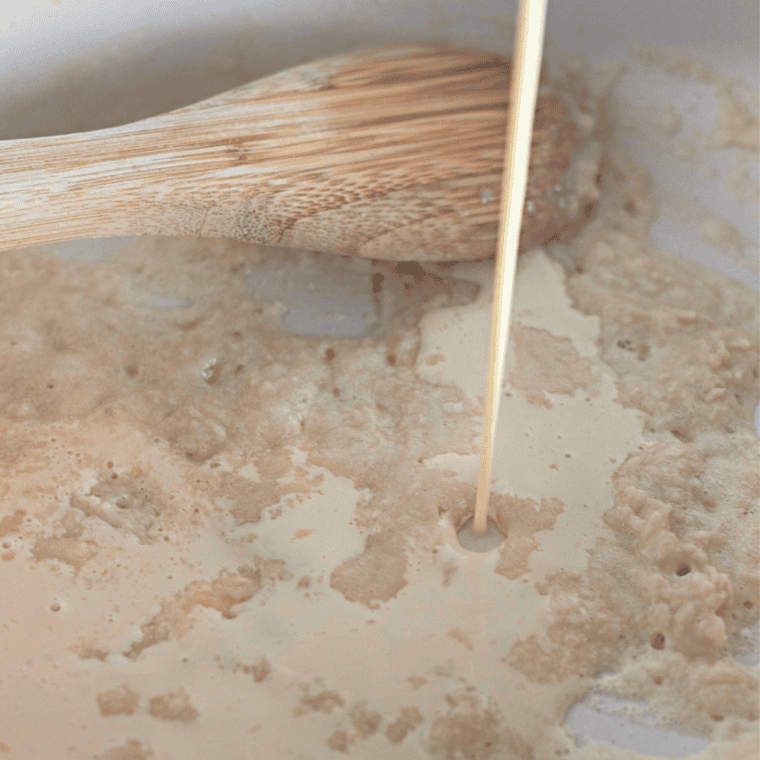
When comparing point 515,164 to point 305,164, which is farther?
point 305,164

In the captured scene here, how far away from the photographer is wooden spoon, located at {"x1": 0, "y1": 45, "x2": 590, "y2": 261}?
76cm

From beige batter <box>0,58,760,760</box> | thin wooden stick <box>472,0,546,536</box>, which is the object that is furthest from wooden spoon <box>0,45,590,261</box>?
thin wooden stick <box>472,0,546,536</box>

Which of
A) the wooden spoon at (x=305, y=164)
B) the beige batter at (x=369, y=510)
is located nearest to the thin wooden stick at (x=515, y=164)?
the beige batter at (x=369, y=510)

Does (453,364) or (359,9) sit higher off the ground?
(359,9)

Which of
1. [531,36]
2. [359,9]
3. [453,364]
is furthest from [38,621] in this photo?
[359,9]

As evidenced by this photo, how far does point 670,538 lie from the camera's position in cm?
65

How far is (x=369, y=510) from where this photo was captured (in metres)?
0.70

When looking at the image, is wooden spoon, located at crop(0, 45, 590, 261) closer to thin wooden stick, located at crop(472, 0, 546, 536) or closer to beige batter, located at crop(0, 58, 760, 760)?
beige batter, located at crop(0, 58, 760, 760)

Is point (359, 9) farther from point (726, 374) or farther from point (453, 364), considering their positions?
point (726, 374)

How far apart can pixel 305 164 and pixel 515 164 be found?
0.33m

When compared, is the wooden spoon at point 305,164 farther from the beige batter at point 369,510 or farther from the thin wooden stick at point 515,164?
the thin wooden stick at point 515,164

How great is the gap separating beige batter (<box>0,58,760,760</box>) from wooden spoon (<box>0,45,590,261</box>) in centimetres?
10

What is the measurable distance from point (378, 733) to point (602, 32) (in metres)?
0.88

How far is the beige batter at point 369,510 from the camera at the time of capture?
59 centimetres
